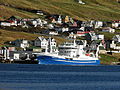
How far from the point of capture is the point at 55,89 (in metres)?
76.5

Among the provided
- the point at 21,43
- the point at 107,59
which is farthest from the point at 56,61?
the point at 21,43

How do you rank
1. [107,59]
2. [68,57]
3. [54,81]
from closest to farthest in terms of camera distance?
[54,81]
[68,57]
[107,59]

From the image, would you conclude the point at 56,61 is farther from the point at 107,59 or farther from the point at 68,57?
the point at 107,59

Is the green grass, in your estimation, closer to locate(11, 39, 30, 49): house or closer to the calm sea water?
locate(11, 39, 30, 49): house

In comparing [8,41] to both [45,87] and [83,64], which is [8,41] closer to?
[83,64]

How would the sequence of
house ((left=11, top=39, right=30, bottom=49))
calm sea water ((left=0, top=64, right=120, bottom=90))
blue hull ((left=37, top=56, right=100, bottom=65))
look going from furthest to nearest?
1. house ((left=11, top=39, right=30, bottom=49))
2. blue hull ((left=37, top=56, right=100, bottom=65))
3. calm sea water ((left=0, top=64, right=120, bottom=90))

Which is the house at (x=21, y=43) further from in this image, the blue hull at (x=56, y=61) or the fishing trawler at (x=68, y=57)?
the blue hull at (x=56, y=61)

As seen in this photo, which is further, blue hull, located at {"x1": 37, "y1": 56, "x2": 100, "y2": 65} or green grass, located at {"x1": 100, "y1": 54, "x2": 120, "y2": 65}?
green grass, located at {"x1": 100, "y1": 54, "x2": 120, "y2": 65}

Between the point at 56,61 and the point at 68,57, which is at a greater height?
the point at 68,57

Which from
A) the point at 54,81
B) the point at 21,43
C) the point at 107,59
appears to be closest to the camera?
the point at 54,81

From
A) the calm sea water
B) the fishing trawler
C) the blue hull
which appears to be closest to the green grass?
the fishing trawler

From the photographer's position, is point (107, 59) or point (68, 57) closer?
point (68, 57)

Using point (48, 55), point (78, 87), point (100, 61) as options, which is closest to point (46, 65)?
point (48, 55)

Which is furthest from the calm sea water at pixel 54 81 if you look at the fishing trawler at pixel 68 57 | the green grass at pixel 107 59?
the green grass at pixel 107 59
